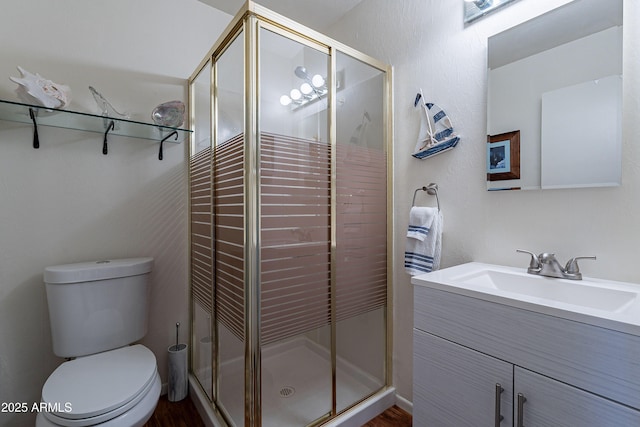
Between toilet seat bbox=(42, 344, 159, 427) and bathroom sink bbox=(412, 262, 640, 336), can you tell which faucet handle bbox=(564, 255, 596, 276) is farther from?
toilet seat bbox=(42, 344, 159, 427)

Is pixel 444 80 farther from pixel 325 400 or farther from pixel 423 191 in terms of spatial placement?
pixel 325 400

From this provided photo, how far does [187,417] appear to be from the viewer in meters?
1.64

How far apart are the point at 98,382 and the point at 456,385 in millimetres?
1415

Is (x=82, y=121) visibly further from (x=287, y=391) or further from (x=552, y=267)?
(x=552, y=267)

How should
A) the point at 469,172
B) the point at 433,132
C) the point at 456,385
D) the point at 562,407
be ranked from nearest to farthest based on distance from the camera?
the point at 562,407 → the point at 456,385 → the point at 469,172 → the point at 433,132

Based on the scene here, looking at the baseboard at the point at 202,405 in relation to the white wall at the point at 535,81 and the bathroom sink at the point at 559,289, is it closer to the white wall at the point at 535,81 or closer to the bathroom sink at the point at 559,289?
the bathroom sink at the point at 559,289

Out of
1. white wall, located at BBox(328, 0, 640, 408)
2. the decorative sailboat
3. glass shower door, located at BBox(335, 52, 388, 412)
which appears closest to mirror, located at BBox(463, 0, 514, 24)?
white wall, located at BBox(328, 0, 640, 408)

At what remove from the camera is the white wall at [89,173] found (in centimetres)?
142

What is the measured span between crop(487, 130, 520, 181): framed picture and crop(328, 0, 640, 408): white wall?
44 mm

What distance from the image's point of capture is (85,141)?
1.59 metres

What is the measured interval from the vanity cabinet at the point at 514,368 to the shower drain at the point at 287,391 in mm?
815

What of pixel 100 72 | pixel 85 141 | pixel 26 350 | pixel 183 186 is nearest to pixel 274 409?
pixel 26 350

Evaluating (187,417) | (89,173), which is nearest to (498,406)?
(187,417)

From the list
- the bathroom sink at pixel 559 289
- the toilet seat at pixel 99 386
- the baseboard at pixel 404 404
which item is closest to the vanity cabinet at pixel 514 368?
the bathroom sink at pixel 559 289
